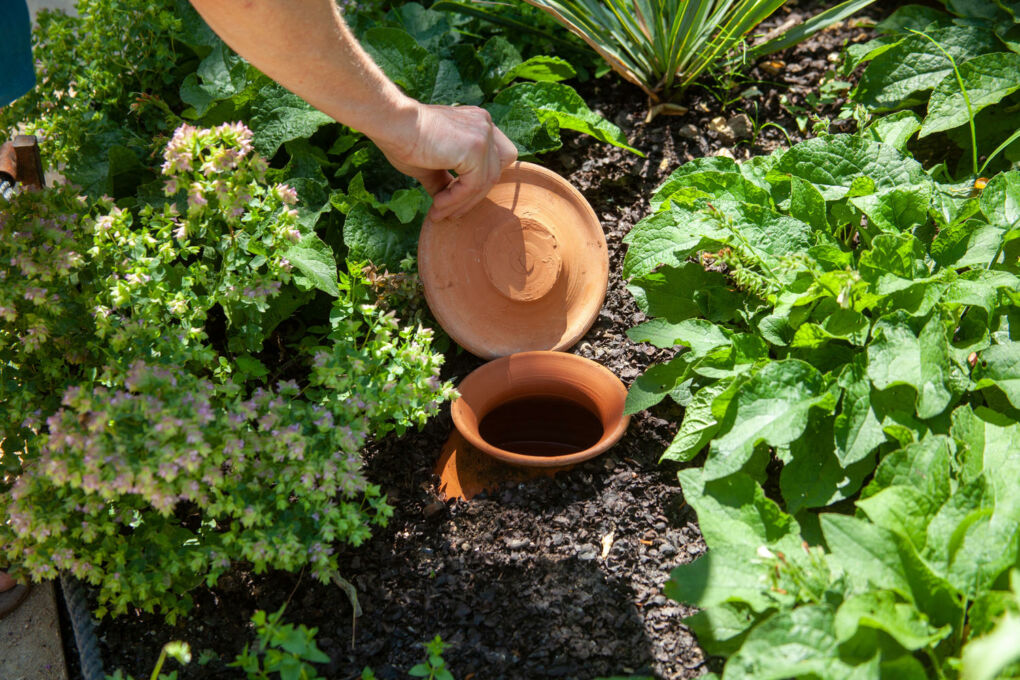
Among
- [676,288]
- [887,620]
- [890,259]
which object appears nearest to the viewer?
[887,620]

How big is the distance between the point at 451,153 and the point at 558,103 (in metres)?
0.89

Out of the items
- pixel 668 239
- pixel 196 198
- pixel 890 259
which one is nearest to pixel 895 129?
pixel 890 259

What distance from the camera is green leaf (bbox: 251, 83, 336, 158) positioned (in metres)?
2.66

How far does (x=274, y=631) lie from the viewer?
1.73 m

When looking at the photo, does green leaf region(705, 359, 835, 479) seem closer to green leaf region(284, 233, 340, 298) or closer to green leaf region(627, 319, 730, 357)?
green leaf region(627, 319, 730, 357)

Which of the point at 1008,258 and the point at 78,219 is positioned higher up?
the point at 78,219

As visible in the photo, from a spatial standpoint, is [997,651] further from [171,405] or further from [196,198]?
[196,198]

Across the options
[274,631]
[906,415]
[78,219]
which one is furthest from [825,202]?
[78,219]

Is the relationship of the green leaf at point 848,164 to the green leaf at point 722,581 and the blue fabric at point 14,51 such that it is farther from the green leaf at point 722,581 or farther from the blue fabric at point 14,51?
the blue fabric at point 14,51

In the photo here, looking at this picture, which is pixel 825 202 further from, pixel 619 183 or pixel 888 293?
pixel 619 183

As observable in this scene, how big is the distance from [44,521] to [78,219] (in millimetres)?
779

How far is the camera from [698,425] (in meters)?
2.22

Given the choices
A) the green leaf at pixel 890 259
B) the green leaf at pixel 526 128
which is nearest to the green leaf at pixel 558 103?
the green leaf at pixel 526 128

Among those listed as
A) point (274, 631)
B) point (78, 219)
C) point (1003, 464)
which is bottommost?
point (274, 631)
